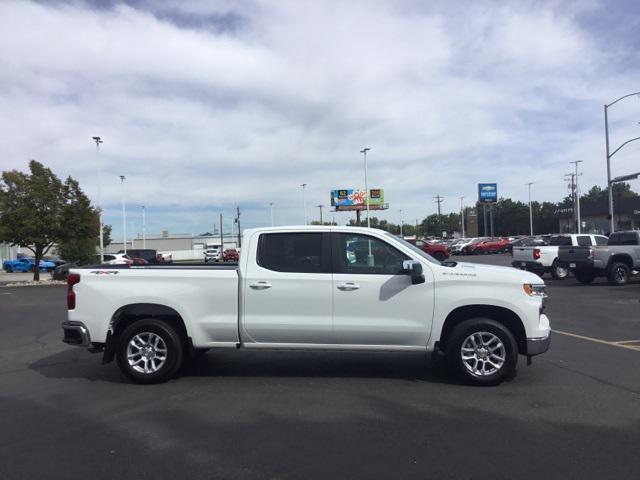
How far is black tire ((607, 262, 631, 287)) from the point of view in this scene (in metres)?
18.5

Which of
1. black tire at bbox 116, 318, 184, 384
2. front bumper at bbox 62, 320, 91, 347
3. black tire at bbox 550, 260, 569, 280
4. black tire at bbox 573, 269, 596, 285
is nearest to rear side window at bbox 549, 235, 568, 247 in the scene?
black tire at bbox 550, 260, 569, 280

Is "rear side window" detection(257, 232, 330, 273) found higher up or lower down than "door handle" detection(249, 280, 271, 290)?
higher up

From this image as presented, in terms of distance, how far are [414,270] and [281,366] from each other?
2563 mm

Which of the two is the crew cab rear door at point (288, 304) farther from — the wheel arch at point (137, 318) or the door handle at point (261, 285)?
the wheel arch at point (137, 318)

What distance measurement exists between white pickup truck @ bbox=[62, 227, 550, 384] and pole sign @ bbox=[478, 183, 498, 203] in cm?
7719

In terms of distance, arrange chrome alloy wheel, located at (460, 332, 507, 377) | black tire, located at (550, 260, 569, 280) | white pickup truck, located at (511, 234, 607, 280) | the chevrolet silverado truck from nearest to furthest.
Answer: chrome alloy wheel, located at (460, 332, 507, 377)
the chevrolet silverado truck
white pickup truck, located at (511, 234, 607, 280)
black tire, located at (550, 260, 569, 280)

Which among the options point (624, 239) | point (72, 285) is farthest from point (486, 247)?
point (72, 285)

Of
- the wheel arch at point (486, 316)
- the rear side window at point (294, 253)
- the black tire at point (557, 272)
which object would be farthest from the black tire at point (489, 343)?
the black tire at point (557, 272)

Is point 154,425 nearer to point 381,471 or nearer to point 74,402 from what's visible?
point 74,402

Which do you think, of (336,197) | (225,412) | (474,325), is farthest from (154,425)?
(336,197)

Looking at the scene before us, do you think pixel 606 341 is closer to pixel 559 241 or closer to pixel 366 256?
pixel 366 256

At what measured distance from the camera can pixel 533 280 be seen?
6473mm

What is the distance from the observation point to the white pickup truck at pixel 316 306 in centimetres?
636

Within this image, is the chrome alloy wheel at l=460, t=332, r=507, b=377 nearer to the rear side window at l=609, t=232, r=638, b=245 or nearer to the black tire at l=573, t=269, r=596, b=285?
the black tire at l=573, t=269, r=596, b=285
